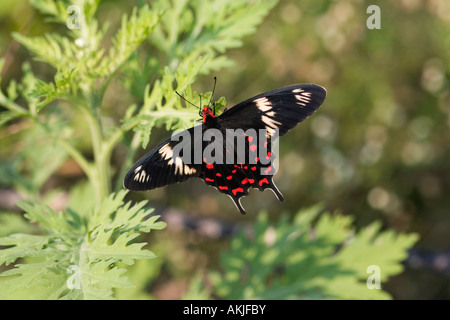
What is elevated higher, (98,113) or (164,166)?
(98,113)

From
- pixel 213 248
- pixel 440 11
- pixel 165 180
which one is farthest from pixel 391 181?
pixel 165 180

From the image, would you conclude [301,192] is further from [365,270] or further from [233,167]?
[233,167]

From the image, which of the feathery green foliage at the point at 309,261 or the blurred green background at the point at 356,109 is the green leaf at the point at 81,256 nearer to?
the feathery green foliage at the point at 309,261

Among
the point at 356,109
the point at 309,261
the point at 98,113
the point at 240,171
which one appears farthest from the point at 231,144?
the point at 356,109

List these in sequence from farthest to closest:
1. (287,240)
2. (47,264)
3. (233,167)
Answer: (287,240) → (233,167) → (47,264)

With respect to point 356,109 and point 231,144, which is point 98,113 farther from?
point 356,109
